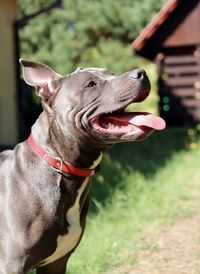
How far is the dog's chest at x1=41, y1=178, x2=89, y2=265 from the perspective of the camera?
3.59 metres

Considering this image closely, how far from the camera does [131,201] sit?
7.04 metres

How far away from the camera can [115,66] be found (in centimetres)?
2283

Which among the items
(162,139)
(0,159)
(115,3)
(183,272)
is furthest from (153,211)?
(115,3)

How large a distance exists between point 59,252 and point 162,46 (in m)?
12.6

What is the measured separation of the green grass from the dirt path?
0.43ft

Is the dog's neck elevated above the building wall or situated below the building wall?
above

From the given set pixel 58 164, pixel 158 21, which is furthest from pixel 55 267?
pixel 158 21

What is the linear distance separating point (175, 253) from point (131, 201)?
149cm

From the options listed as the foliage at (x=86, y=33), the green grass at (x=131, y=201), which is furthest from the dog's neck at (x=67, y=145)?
the foliage at (x=86, y=33)

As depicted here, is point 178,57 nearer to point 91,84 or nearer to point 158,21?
point 158,21

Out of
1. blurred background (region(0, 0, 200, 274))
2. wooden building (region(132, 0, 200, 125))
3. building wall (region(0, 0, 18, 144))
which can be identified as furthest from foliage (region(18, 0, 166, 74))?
building wall (region(0, 0, 18, 144))

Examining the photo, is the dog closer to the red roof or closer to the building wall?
the building wall

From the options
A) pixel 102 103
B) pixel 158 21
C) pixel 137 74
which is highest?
pixel 137 74

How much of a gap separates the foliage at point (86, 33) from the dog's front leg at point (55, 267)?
17.9 metres
